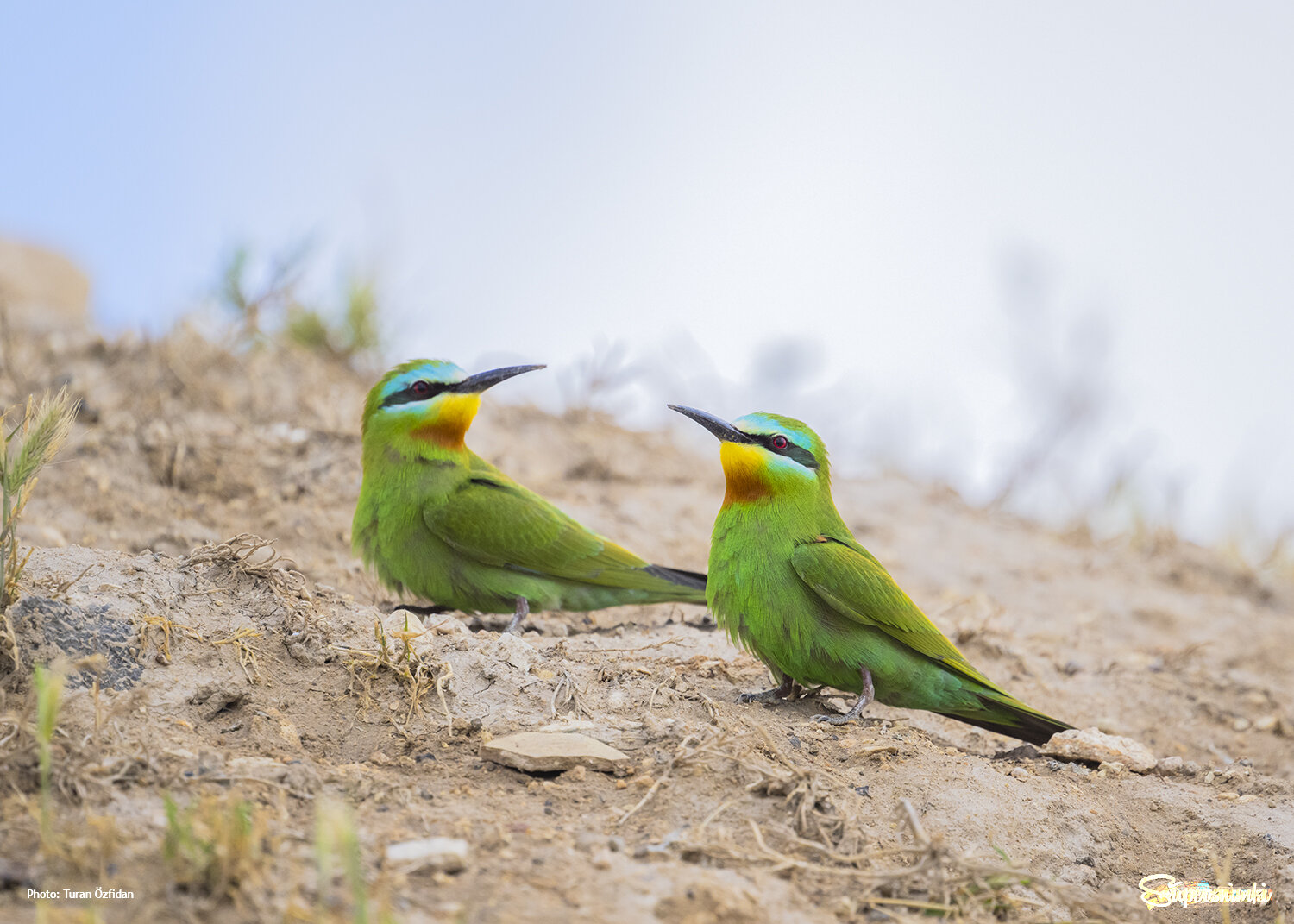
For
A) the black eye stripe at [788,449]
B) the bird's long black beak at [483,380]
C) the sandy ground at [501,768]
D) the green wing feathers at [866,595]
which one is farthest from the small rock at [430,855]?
the bird's long black beak at [483,380]

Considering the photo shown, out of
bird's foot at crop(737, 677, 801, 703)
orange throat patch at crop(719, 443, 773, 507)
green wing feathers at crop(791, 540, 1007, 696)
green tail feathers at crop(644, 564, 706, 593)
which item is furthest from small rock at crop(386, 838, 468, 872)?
green tail feathers at crop(644, 564, 706, 593)

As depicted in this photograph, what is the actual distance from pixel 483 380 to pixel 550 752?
184 cm

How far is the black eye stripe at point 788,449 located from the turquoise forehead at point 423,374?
122cm

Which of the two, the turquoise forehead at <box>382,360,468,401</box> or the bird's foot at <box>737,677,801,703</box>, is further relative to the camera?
the turquoise forehead at <box>382,360,468,401</box>

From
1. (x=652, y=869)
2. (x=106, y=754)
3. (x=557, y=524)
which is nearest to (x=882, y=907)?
(x=652, y=869)

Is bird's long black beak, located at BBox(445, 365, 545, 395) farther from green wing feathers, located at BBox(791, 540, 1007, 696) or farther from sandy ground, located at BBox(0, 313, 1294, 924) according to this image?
green wing feathers, located at BBox(791, 540, 1007, 696)

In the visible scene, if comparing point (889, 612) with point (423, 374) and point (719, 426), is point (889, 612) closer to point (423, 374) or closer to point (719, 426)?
point (719, 426)

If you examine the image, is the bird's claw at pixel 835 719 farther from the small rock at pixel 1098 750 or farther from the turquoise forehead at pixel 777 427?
the turquoise forehead at pixel 777 427

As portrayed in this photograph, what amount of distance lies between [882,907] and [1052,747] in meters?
1.29

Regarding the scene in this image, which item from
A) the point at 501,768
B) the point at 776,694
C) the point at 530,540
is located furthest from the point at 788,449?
the point at 501,768

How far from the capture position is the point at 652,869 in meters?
1.81

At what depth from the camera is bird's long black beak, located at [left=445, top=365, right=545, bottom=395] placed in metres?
3.78

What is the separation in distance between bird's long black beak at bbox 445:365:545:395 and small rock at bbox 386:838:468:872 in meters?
2.22

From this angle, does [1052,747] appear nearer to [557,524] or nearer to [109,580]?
[557,524]
